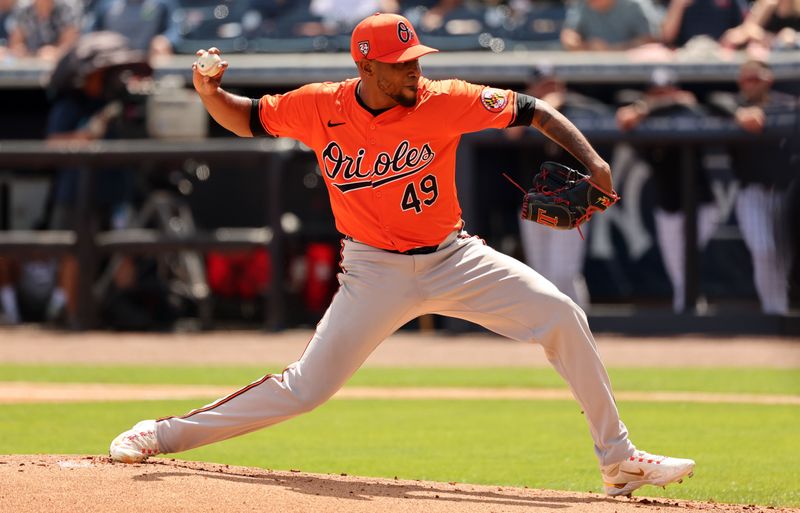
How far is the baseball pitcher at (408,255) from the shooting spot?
4.81m

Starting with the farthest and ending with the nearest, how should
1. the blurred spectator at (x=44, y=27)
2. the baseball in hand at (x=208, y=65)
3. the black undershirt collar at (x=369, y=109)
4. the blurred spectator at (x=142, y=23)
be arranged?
the blurred spectator at (x=44, y=27)
the blurred spectator at (x=142, y=23)
the baseball in hand at (x=208, y=65)
the black undershirt collar at (x=369, y=109)

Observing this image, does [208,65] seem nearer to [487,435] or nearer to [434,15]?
[487,435]

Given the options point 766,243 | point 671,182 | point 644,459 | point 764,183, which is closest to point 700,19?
point 671,182

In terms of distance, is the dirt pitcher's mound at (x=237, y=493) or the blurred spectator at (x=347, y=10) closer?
the dirt pitcher's mound at (x=237, y=493)

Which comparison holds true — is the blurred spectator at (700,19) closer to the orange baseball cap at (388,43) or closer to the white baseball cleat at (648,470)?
the orange baseball cap at (388,43)

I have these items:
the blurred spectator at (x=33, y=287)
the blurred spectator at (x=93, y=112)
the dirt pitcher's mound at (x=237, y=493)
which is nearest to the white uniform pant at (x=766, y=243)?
the blurred spectator at (x=93, y=112)

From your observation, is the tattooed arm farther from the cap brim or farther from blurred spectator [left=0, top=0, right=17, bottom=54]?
blurred spectator [left=0, top=0, right=17, bottom=54]

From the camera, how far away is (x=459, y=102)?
193 inches

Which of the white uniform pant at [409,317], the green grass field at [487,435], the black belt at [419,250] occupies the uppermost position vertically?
the black belt at [419,250]

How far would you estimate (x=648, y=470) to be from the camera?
4.80 metres

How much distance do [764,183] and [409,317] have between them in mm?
7422

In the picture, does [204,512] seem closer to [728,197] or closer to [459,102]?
[459,102]

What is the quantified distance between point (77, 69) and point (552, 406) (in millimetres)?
6218

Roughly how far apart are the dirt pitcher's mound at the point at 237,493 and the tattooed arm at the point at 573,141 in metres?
1.19
